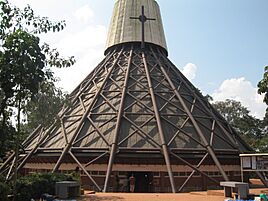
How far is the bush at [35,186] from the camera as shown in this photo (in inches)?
530

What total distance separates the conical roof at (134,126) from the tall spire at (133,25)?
244cm

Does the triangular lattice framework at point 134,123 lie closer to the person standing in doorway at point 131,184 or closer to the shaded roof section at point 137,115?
A: the shaded roof section at point 137,115

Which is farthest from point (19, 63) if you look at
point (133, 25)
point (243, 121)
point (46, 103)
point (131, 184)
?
point (243, 121)

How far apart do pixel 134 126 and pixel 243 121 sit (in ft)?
112

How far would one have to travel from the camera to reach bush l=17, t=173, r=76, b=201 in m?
13.5

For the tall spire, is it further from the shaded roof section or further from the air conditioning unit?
the air conditioning unit

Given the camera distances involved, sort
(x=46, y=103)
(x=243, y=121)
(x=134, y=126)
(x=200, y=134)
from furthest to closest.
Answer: (x=243, y=121), (x=134, y=126), (x=200, y=134), (x=46, y=103)

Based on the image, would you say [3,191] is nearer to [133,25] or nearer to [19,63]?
[19,63]

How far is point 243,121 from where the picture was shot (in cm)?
5166

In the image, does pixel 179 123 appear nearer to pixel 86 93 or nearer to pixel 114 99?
pixel 114 99

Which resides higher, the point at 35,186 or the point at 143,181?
the point at 35,186

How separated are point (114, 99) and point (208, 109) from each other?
24.4ft

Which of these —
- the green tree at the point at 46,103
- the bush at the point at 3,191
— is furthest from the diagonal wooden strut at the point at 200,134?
the bush at the point at 3,191

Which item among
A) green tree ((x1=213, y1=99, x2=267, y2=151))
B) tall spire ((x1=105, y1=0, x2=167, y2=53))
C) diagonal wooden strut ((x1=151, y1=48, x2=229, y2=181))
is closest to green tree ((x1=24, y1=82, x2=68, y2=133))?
diagonal wooden strut ((x1=151, y1=48, x2=229, y2=181))
